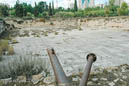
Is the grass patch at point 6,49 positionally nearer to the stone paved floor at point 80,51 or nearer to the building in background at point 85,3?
the stone paved floor at point 80,51

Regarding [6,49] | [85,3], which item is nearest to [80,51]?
[6,49]

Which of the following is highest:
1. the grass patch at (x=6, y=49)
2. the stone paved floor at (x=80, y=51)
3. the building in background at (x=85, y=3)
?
the building in background at (x=85, y=3)

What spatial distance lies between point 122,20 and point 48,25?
1402 cm

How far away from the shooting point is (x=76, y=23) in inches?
1171

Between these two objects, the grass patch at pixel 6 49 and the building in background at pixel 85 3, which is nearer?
the grass patch at pixel 6 49

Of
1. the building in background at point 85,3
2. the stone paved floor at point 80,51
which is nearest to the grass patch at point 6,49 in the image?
the stone paved floor at point 80,51

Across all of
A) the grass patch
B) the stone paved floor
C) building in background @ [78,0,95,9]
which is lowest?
the stone paved floor

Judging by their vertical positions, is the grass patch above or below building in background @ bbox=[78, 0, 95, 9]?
below

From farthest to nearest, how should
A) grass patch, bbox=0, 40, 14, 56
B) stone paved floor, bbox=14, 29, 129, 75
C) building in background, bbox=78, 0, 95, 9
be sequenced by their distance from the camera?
building in background, bbox=78, 0, 95, 9
grass patch, bbox=0, 40, 14, 56
stone paved floor, bbox=14, 29, 129, 75

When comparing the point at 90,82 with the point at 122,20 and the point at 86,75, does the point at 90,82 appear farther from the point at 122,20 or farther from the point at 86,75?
the point at 122,20

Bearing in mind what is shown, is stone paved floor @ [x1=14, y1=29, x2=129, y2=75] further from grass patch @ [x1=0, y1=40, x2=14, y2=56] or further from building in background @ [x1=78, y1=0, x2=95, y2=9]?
building in background @ [x1=78, y1=0, x2=95, y2=9]

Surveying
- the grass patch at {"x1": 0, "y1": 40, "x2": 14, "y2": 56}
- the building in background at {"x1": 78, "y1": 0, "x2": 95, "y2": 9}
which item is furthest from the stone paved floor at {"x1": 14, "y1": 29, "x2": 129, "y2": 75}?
the building in background at {"x1": 78, "y1": 0, "x2": 95, "y2": 9}

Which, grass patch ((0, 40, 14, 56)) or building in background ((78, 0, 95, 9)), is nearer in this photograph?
grass patch ((0, 40, 14, 56))

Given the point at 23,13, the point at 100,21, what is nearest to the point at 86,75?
the point at 100,21
